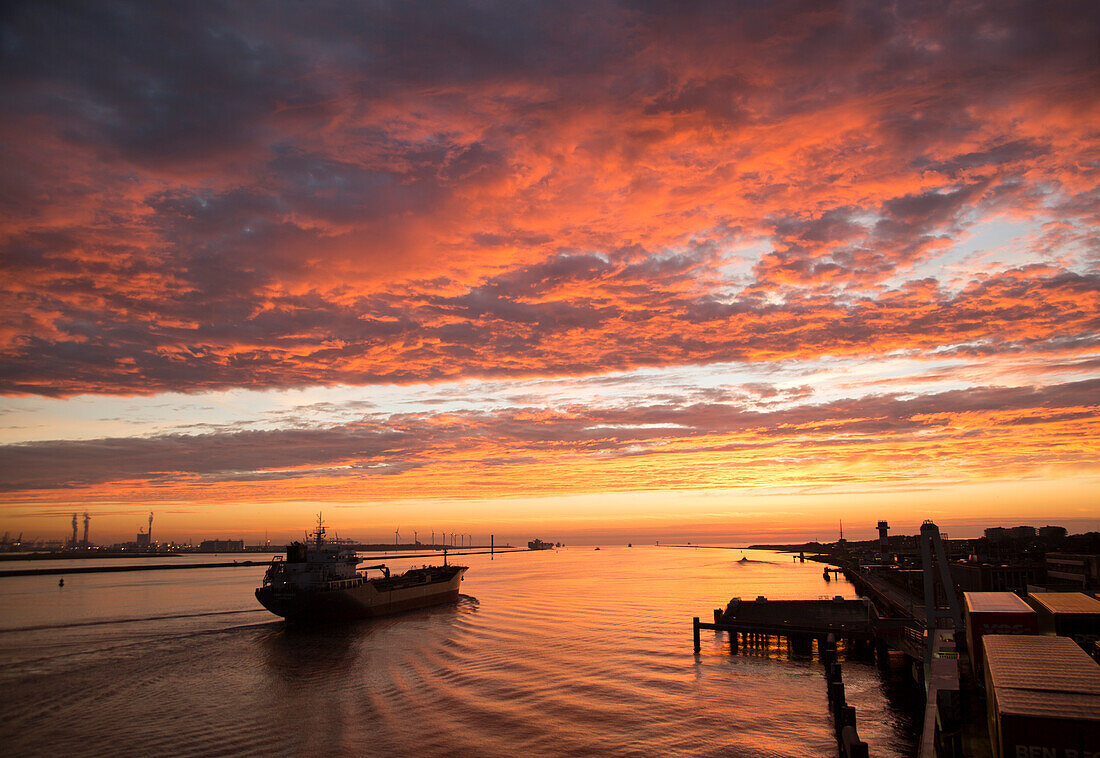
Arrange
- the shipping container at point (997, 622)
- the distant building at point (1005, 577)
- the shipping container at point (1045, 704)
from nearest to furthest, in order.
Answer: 1. the shipping container at point (1045, 704)
2. the shipping container at point (997, 622)
3. the distant building at point (1005, 577)

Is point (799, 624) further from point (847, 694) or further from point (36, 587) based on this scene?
point (36, 587)

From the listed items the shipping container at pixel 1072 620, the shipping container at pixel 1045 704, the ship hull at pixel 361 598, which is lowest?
the ship hull at pixel 361 598

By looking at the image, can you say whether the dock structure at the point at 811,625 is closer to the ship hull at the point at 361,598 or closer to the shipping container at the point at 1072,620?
the shipping container at the point at 1072,620

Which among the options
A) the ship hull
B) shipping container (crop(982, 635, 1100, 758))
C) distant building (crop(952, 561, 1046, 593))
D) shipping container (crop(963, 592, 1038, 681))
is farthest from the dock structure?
the ship hull

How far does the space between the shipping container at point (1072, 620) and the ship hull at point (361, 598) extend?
5978 centimetres

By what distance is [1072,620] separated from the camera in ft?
110

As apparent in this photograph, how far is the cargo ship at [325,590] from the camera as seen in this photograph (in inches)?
2466

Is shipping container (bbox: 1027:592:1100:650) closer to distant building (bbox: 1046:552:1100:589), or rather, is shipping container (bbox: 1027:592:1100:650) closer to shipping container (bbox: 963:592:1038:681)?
shipping container (bbox: 963:592:1038:681)

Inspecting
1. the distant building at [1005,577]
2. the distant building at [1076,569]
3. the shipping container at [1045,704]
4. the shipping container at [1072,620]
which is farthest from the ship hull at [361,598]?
the distant building at [1076,569]

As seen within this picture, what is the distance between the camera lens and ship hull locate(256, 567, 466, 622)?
6241cm

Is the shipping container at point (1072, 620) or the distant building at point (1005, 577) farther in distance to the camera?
the distant building at point (1005, 577)

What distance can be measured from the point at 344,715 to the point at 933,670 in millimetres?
30560

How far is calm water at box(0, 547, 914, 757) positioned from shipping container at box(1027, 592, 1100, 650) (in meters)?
9.18

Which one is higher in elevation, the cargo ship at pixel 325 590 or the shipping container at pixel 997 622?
the shipping container at pixel 997 622
